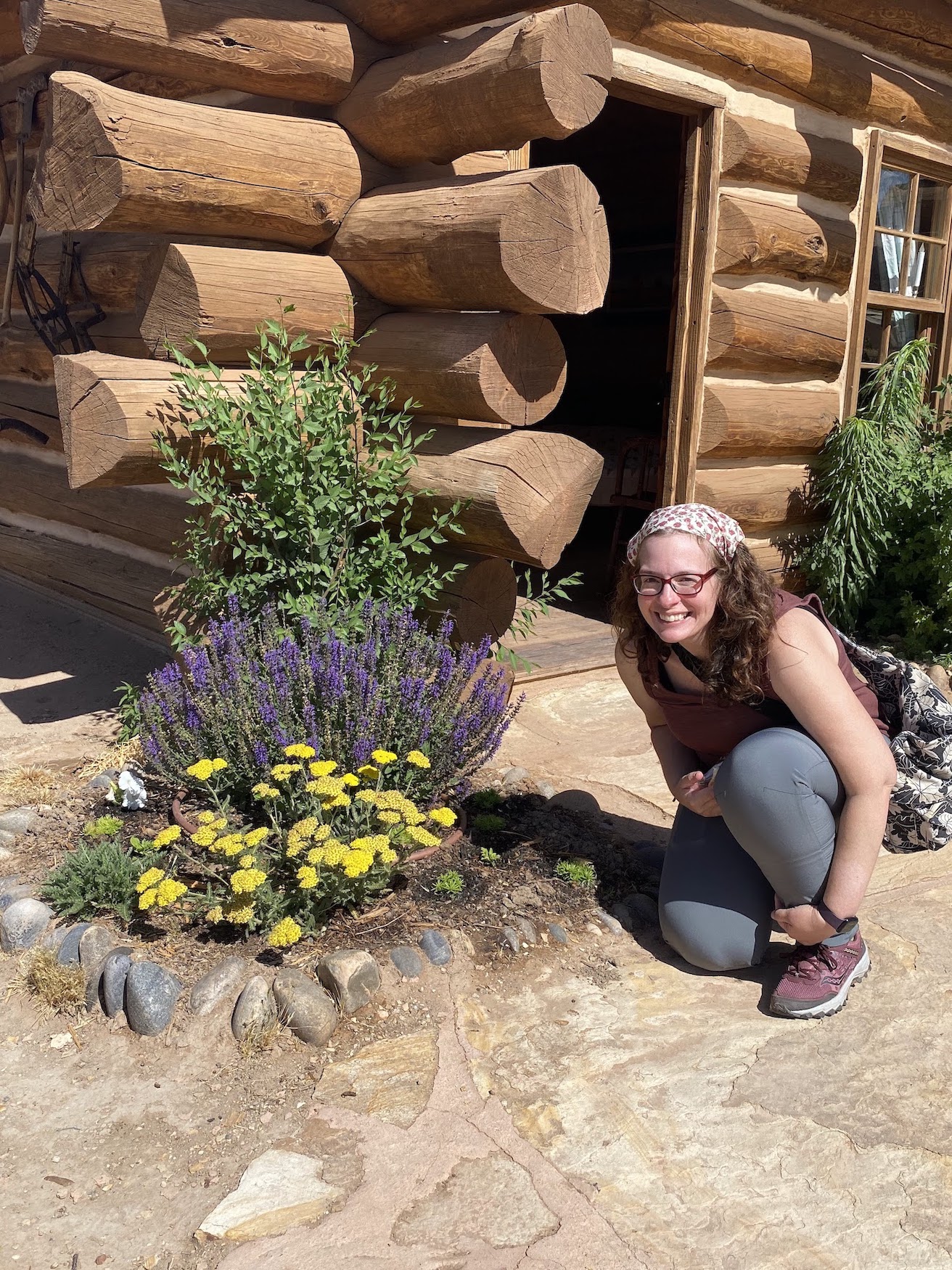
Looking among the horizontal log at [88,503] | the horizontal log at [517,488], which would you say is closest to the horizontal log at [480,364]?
the horizontal log at [517,488]

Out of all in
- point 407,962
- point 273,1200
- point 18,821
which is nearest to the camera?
point 273,1200

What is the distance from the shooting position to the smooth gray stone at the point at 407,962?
2.71 meters

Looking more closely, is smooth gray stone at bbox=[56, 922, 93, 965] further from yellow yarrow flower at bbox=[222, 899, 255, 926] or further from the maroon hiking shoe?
the maroon hiking shoe

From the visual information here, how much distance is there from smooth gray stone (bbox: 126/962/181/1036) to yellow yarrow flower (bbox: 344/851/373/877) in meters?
0.49

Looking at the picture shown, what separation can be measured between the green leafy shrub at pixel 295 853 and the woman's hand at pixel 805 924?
85 centimetres

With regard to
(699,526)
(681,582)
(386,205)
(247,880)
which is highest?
(386,205)

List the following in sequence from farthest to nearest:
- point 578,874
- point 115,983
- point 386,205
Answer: point 386,205
point 578,874
point 115,983

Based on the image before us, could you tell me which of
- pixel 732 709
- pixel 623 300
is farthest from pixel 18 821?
pixel 623 300

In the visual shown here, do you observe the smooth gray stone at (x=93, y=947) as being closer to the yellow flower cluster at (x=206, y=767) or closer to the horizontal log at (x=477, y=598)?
the yellow flower cluster at (x=206, y=767)

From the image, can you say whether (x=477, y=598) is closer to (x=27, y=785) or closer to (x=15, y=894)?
(x=27, y=785)

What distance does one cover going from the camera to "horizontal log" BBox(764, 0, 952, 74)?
5.60 meters

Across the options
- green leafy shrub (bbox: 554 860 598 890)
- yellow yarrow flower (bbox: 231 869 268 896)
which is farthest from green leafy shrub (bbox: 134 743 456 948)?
green leafy shrub (bbox: 554 860 598 890)

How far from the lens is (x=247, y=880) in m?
2.60

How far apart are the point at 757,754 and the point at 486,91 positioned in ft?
7.92
